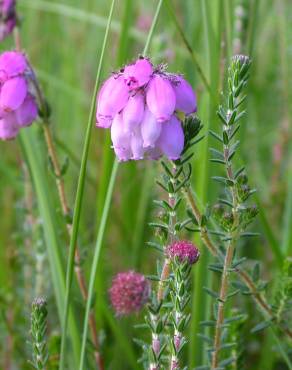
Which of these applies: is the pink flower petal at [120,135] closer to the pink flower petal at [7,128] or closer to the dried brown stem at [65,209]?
the pink flower petal at [7,128]

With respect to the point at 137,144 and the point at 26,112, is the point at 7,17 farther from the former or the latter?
the point at 137,144

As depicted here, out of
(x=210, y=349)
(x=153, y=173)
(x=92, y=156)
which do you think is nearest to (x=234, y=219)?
(x=210, y=349)

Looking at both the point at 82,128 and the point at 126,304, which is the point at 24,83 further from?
the point at 82,128

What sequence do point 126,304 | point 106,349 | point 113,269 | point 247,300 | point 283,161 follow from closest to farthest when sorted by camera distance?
point 126,304, point 106,349, point 247,300, point 113,269, point 283,161

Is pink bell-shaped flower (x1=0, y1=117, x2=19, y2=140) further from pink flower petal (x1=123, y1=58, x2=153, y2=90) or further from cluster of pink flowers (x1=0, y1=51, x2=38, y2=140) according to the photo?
pink flower petal (x1=123, y1=58, x2=153, y2=90)

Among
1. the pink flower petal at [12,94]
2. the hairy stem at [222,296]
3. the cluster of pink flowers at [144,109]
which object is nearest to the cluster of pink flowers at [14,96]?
the pink flower petal at [12,94]

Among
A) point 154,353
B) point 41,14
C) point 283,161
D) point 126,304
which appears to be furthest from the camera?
point 41,14

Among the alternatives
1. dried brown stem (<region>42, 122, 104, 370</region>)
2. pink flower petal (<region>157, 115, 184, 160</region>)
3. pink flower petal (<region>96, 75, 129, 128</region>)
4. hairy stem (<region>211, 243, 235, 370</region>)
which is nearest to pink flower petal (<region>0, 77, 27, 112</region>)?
dried brown stem (<region>42, 122, 104, 370</region>)
